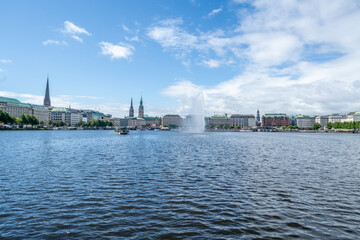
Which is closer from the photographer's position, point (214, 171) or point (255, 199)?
point (255, 199)

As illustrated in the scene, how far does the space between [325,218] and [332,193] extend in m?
5.33

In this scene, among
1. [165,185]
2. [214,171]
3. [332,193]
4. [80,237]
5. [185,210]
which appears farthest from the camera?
[214,171]

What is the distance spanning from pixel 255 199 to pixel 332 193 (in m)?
5.72

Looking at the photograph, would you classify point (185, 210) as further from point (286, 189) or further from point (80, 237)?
point (286, 189)

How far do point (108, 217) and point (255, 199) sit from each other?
8473 mm

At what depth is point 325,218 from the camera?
38.7ft

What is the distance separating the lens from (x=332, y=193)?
1616 cm

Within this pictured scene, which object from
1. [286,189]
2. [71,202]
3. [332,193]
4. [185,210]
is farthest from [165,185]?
[332,193]

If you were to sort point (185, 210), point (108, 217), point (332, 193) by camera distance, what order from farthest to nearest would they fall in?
1. point (332, 193)
2. point (185, 210)
3. point (108, 217)

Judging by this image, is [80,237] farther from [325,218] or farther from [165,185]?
[325,218]

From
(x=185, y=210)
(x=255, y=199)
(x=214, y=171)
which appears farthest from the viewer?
(x=214, y=171)

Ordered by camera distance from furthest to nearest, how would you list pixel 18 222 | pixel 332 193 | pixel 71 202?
pixel 332 193, pixel 71 202, pixel 18 222

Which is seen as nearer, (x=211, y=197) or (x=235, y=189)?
(x=211, y=197)

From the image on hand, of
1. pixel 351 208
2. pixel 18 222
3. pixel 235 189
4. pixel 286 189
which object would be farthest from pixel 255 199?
pixel 18 222
